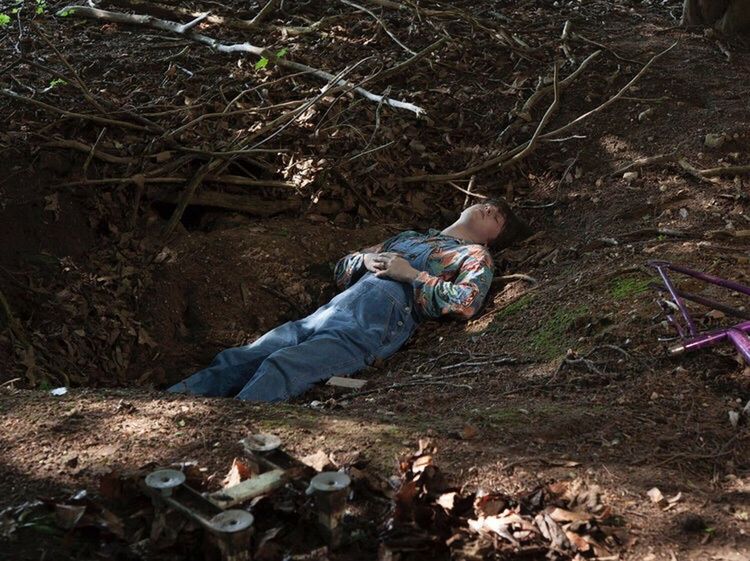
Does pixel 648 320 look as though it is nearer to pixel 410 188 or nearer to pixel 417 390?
pixel 417 390

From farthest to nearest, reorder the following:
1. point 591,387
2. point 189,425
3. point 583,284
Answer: point 583,284 → point 591,387 → point 189,425

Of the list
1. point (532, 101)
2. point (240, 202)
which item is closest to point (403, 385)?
point (240, 202)

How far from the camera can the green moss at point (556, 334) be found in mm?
4371

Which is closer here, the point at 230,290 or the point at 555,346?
the point at 555,346

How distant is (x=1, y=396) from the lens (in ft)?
11.3

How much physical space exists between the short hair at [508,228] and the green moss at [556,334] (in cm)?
111

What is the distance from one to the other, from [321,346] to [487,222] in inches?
56.7

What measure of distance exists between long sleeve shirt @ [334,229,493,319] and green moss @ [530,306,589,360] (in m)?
0.58

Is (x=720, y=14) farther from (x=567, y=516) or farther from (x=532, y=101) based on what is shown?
(x=567, y=516)

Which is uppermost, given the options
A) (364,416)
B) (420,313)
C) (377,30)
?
(377,30)

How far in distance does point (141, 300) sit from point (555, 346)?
8.10 ft

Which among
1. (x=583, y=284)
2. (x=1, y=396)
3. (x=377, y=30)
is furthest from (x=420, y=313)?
(x=377, y=30)

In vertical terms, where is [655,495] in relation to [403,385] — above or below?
above

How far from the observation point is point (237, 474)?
2734 mm
